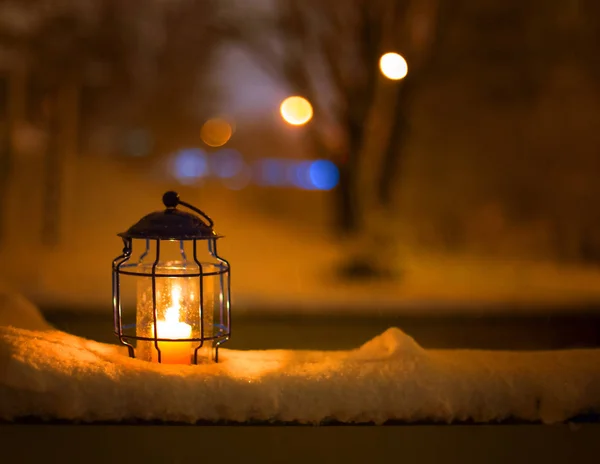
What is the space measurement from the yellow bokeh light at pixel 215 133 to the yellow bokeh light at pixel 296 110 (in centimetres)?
1378

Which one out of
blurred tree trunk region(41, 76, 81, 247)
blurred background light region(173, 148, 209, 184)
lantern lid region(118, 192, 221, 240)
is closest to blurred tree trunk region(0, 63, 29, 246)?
blurred tree trunk region(41, 76, 81, 247)

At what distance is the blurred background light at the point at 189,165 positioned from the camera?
25672 mm

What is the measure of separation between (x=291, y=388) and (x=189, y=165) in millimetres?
24389

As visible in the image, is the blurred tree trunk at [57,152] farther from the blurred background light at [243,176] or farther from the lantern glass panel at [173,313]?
the blurred background light at [243,176]

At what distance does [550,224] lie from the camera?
1294 cm

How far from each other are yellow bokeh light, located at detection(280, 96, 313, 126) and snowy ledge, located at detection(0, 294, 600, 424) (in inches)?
287

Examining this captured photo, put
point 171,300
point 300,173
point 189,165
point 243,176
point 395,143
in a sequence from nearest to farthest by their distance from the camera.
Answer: point 171,300, point 395,143, point 189,165, point 300,173, point 243,176

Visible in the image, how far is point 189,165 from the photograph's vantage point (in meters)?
26.1

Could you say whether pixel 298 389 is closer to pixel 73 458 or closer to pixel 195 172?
pixel 73 458

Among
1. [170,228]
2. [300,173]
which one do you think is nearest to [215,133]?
[300,173]

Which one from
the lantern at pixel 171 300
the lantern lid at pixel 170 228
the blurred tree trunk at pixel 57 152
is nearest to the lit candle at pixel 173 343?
the lantern at pixel 171 300

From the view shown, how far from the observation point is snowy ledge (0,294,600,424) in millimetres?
2113

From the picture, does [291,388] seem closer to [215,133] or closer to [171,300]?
[171,300]

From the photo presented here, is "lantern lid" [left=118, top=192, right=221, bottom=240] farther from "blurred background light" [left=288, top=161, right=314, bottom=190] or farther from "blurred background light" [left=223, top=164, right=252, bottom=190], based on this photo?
"blurred background light" [left=223, top=164, right=252, bottom=190]
